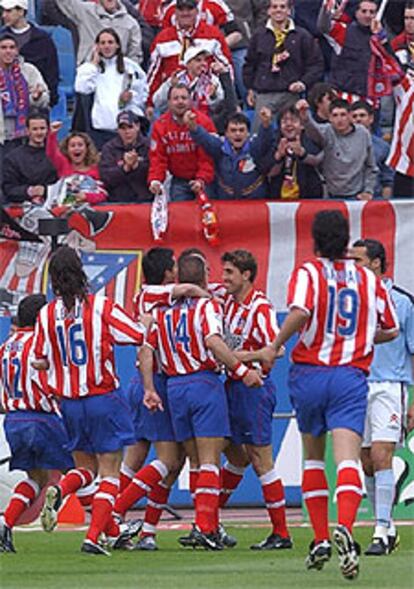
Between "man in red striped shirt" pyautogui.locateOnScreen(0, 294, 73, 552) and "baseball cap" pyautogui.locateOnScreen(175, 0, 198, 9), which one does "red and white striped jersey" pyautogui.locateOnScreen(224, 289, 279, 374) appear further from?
"baseball cap" pyautogui.locateOnScreen(175, 0, 198, 9)

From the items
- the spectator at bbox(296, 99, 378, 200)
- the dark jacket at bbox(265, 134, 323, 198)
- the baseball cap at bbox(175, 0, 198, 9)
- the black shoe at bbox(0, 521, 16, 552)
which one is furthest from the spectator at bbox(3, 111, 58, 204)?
the black shoe at bbox(0, 521, 16, 552)

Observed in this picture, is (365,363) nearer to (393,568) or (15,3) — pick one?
(393,568)

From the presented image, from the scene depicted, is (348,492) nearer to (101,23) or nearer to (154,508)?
(154,508)

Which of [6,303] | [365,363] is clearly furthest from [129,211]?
[365,363]

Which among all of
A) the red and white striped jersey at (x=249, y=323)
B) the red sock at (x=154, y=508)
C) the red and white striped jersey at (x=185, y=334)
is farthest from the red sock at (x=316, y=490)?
the red sock at (x=154, y=508)

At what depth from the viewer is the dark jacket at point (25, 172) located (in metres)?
16.5

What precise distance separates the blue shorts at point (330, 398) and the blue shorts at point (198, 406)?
1.76 m

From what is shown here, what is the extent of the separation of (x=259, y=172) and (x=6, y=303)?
262 cm

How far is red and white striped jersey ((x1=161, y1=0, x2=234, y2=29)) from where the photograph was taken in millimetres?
18312

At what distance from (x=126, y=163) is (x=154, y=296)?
16.4 feet

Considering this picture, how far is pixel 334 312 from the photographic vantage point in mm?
9680

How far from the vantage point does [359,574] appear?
31.2 ft

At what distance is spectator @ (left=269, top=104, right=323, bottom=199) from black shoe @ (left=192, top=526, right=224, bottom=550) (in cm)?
492

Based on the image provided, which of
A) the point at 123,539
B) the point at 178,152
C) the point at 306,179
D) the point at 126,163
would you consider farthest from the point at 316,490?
the point at 126,163
